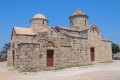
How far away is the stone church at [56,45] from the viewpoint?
68.6ft

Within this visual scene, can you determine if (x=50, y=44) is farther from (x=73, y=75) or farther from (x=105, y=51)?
(x=105, y=51)

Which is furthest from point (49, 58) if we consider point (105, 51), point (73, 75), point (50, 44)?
point (105, 51)

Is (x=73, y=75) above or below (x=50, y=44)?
below

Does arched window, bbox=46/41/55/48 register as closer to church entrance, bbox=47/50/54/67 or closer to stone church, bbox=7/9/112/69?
Answer: stone church, bbox=7/9/112/69

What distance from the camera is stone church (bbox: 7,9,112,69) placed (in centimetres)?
2092

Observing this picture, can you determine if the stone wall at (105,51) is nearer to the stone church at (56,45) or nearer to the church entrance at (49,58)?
the stone church at (56,45)

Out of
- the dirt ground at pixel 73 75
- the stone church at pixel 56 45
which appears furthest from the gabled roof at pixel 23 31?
the dirt ground at pixel 73 75

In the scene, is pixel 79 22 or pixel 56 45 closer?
pixel 56 45

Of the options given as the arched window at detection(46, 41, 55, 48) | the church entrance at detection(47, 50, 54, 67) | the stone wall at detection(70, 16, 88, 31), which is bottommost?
the church entrance at detection(47, 50, 54, 67)

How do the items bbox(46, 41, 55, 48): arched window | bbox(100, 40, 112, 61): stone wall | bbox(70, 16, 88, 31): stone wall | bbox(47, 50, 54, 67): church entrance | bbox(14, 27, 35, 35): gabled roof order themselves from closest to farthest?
bbox(47, 50, 54, 67): church entrance < bbox(46, 41, 55, 48): arched window < bbox(14, 27, 35, 35): gabled roof < bbox(100, 40, 112, 61): stone wall < bbox(70, 16, 88, 31): stone wall

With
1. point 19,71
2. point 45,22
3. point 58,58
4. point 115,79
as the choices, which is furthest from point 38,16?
point 115,79

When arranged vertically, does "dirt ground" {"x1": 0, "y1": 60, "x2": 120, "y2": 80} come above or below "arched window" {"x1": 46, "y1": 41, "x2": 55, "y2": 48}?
below

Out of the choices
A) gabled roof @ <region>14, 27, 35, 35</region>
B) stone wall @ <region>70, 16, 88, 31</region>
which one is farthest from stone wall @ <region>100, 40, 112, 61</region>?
gabled roof @ <region>14, 27, 35, 35</region>

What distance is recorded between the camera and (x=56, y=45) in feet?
75.7
